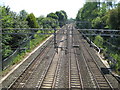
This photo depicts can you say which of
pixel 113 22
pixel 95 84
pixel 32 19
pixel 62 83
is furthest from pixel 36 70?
pixel 32 19

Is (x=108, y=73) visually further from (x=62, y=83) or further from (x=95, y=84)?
(x=62, y=83)

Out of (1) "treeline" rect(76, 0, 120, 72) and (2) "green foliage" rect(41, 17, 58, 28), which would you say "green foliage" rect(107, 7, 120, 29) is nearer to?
(1) "treeline" rect(76, 0, 120, 72)

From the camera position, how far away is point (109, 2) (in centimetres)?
3531

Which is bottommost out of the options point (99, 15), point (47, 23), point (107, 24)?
point (107, 24)

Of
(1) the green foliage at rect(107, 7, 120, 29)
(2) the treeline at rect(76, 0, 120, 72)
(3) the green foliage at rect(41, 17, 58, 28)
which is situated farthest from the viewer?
(3) the green foliage at rect(41, 17, 58, 28)

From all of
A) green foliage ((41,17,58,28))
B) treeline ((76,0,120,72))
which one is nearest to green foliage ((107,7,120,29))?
treeline ((76,0,120,72))

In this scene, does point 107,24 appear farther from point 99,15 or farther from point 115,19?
point 99,15

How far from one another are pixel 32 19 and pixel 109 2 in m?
18.0

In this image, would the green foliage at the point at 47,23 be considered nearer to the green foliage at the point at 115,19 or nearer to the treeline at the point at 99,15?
the treeline at the point at 99,15

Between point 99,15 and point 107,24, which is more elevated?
point 99,15

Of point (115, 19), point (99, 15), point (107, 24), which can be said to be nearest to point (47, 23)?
point (99, 15)

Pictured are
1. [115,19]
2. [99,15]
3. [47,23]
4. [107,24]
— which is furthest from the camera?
[47,23]

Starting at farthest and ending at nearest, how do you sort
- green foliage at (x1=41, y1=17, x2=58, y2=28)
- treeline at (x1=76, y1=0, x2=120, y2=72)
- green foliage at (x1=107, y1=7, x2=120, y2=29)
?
1. green foliage at (x1=41, y1=17, x2=58, y2=28)
2. green foliage at (x1=107, y1=7, x2=120, y2=29)
3. treeline at (x1=76, y1=0, x2=120, y2=72)

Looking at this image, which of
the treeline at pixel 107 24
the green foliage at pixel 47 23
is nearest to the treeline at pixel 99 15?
the treeline at pixel 107 24
